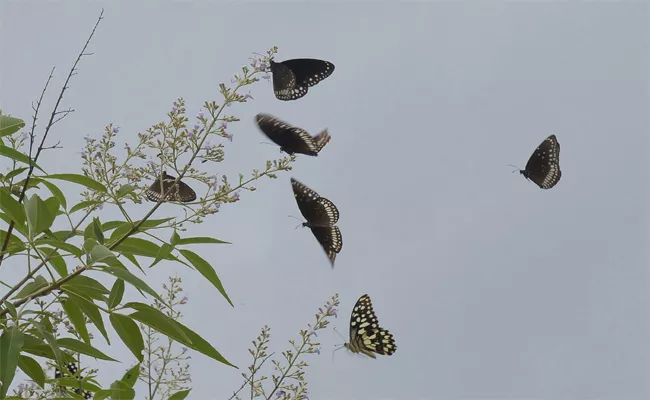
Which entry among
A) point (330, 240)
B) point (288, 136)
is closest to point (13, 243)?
point (288, 136)

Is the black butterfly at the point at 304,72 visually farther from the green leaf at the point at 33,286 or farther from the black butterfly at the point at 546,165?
the green leaf at the point at 33,286

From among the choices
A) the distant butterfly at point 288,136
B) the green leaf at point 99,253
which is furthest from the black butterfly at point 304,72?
the green leaf at point 99,253

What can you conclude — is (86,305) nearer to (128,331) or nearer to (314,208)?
(128,331)

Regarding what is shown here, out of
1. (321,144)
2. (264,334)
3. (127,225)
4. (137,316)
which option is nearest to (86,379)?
(137,316)

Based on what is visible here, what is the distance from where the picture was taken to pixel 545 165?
17.3 ft

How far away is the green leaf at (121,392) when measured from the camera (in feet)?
4.97

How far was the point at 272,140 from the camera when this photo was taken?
2787 mm

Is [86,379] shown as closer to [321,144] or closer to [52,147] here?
[52,147]

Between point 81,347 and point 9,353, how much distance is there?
0.64ft

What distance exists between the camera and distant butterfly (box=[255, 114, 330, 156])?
104 inches

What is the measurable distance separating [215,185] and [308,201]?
176 centimetres

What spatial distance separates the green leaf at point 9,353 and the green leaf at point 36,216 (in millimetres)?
182

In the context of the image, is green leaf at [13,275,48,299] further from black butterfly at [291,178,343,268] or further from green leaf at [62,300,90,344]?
black butterfly at [291,178,343,268]

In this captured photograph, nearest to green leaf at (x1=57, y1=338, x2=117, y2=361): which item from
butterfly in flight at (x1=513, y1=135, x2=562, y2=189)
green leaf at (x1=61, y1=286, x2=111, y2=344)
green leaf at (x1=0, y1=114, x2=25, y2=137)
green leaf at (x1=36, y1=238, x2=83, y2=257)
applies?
green leaf at (x1=61, y1=286, x2=111, y2=344)
